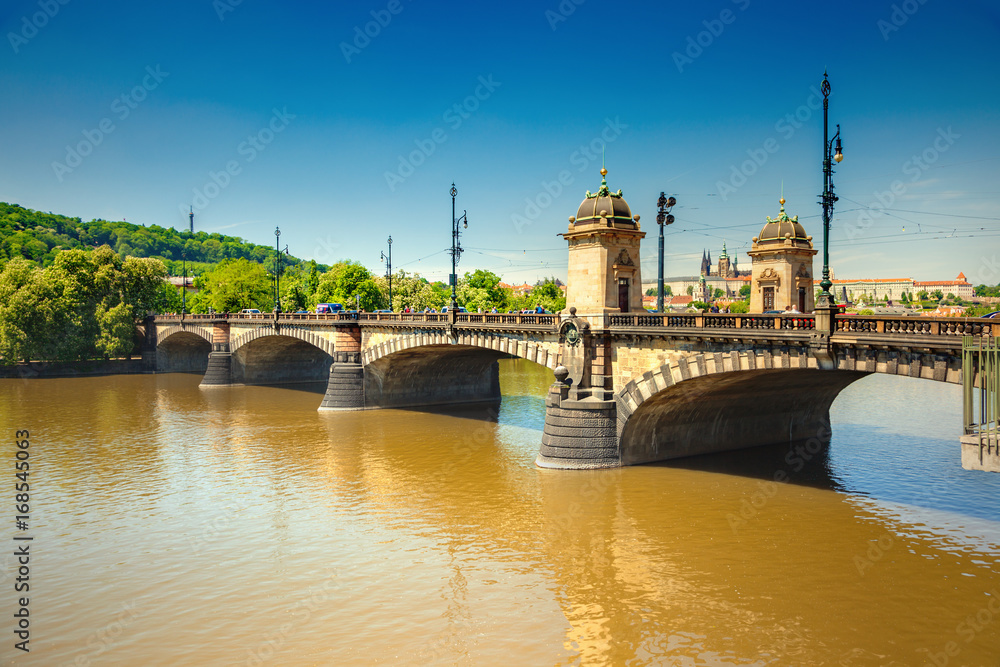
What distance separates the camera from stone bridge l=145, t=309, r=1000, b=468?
2025cm

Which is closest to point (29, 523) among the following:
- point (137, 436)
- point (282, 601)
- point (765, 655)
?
point (282, 601)

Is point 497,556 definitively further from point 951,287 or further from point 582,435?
point 951,287

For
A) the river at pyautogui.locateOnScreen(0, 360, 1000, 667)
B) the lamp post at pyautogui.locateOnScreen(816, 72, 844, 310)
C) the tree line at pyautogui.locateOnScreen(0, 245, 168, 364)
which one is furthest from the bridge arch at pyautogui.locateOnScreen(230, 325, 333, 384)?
the lamp post at pyautogui.locateOnScreen(816, 72, 844, 310)

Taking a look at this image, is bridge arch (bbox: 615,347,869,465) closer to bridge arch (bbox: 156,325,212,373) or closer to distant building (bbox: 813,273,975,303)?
bridge arch (bbox: 156,325,212,373)

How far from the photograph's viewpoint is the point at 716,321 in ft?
81.4

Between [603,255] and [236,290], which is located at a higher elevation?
[236,290]

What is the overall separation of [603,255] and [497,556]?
1432 centimetres

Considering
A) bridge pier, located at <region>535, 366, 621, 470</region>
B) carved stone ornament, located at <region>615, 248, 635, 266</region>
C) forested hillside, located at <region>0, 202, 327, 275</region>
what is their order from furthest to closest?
forested hillside, located at <region>0, 202, 327, 275</region> < carved stone ornament, located at <region>615, 248, 635, 266</region> < bridge pier, located at <region>535, 366, 621, 470</region>

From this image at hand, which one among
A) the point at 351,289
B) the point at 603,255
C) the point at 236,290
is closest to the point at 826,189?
the point at 603,255

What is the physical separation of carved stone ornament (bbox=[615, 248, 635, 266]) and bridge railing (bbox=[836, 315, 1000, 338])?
1058cm

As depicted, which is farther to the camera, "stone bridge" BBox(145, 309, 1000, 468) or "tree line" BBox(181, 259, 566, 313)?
"tree line" BBox(181, 259, 566, 313)

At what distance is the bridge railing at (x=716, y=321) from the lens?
22281 mm

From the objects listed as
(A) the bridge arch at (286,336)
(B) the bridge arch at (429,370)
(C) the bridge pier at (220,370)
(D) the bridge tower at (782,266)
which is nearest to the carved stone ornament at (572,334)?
(B) the bridge arch at (429,370)

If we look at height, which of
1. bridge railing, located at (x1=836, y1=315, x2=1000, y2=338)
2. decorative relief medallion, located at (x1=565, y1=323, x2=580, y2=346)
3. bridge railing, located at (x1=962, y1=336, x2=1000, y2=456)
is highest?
bridge railing, located at (x1=836, y1=315, x2=1000, y2=338)
